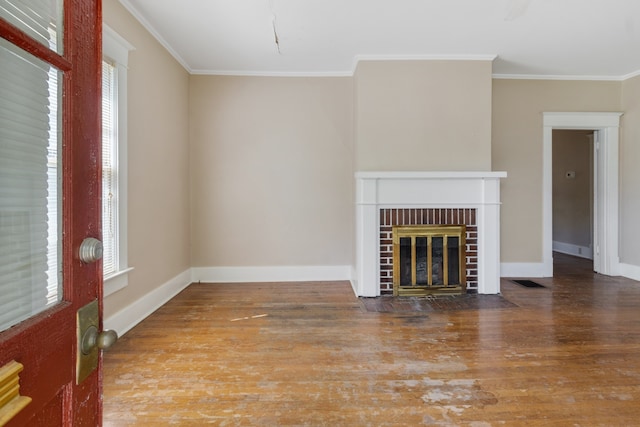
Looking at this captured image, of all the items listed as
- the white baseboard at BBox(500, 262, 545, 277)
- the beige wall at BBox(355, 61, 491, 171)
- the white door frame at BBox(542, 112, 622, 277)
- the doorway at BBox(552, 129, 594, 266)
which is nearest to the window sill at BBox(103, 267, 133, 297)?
the beige wall at BBox(355, 61, 491, 171)

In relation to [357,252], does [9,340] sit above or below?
above

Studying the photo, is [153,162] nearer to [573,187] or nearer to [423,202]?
[423,202]

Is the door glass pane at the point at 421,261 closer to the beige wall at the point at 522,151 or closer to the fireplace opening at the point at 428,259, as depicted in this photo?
the fireplace opening at the point at 428,259

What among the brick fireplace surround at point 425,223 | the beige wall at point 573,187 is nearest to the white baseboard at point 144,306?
the brick fireplace surround at point 425,223

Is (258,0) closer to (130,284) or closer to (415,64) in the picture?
(415,64)

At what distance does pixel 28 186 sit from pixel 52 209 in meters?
0.06

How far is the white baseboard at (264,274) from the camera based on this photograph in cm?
416

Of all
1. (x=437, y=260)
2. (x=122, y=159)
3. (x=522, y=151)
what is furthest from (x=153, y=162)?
(x=522, y=151)

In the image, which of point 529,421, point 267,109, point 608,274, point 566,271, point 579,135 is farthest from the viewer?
point 579,135

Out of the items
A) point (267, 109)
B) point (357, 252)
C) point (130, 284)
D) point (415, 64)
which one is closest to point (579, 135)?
point (415, 64)

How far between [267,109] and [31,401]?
12.9ft

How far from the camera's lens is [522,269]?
4.30 metres

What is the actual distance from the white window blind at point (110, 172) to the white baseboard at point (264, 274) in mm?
1594

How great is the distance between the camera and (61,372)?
23.8 inches
